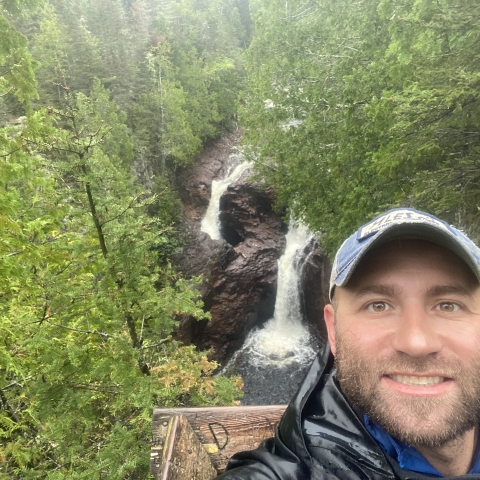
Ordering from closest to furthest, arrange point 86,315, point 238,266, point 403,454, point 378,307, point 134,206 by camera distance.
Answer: point 403,454
point 378,307
point 86,315
point 134,206
point 238,266

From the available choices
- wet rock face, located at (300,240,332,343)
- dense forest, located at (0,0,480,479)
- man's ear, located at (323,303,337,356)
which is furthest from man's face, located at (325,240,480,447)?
wet rock face, located at (300,240,332,343)

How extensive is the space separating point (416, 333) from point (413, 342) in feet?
0.11

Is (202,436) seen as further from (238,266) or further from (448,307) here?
(238,266)

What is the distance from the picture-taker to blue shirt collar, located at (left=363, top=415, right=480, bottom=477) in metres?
1.15

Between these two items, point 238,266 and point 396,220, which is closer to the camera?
point 396,220

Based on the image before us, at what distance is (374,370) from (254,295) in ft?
48.4

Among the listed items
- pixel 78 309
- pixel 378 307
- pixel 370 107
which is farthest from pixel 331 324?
pixel 370 107

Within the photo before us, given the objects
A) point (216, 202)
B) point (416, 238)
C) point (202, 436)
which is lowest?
point (216, 202)

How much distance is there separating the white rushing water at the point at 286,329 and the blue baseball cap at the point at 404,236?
1316 centimetres

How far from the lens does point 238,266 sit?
15.9 m

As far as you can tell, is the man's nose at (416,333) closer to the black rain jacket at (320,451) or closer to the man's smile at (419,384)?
the man's smile at (419,384)

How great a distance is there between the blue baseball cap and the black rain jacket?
0.48 metres

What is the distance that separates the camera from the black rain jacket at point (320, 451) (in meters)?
1.13

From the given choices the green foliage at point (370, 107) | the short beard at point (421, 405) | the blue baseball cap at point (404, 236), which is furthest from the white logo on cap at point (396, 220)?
the green foliage at point (370, 107)
